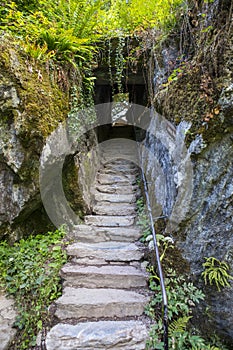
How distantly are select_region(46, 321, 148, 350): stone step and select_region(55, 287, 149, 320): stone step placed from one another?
0.31 feet

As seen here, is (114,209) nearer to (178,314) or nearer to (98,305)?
(98,305)

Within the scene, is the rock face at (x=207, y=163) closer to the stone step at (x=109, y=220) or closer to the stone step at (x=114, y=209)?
the stone step at (x=109, y=220)

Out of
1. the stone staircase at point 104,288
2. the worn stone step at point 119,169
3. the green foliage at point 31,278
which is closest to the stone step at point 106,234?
the stone staircase at point 104,288

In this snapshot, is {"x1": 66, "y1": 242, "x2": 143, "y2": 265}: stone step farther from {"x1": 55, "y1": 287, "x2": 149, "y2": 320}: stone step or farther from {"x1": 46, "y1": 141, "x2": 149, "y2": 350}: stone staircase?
{"x1": 55, "y1": 287, "x2": 149, "y2": 320}: stone step

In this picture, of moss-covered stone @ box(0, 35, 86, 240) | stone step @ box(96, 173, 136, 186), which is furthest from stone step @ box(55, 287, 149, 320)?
stone step @ box(96, 173, 136, 186)

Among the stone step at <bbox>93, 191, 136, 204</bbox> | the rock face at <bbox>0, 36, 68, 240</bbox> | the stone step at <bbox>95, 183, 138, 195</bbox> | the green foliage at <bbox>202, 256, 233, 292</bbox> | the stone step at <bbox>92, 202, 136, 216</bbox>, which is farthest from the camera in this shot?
the stone step at <bbox>95, 183, 138, 195</bbox>

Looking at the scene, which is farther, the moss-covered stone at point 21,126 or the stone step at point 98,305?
the moss-covered stone at point 21,126

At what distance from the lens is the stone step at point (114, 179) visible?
4582 mm

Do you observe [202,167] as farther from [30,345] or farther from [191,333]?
[30,345]

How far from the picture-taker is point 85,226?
3387 millimetres

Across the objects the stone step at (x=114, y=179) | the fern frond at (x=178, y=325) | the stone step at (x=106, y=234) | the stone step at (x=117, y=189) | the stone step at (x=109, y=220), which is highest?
the stone step at (x=114, y=179)

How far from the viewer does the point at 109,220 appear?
355 centimetres

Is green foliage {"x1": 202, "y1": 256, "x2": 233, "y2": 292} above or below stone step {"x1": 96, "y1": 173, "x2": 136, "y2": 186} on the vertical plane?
below

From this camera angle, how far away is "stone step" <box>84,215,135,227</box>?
345cm
